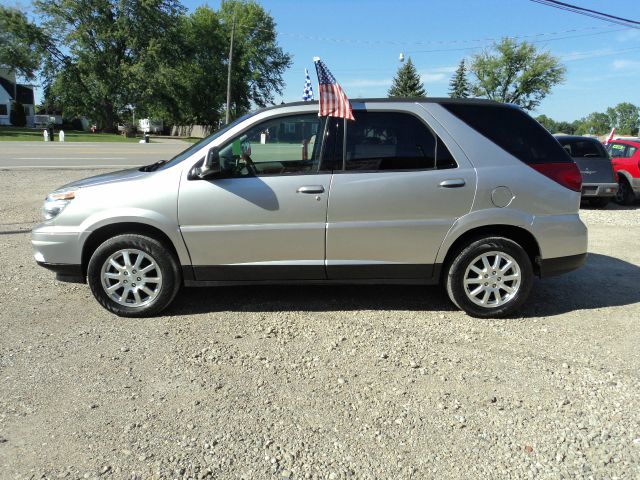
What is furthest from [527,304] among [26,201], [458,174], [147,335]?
[26,201]

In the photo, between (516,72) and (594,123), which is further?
(594,123)

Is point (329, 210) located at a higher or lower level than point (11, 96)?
lower

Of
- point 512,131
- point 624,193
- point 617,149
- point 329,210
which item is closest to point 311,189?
point 329,210

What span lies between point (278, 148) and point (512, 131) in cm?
208

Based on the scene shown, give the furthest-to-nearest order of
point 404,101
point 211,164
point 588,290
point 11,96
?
1. point 11,96
2. point 588,290
3. point 404,101
4. point 211,164

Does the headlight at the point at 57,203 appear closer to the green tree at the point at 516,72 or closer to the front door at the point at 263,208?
the front door at the point at 263,208

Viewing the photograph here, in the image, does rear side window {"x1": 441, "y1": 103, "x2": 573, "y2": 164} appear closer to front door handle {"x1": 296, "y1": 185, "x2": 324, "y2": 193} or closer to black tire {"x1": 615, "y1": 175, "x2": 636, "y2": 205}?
front door handle {"x1": 296, "y1": 185, "x2": 324, "y2": 193}

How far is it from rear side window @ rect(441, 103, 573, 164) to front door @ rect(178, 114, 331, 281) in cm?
134

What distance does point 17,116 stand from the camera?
57.3 m

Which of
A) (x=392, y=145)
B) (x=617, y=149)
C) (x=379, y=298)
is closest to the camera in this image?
(x=392, y=145)

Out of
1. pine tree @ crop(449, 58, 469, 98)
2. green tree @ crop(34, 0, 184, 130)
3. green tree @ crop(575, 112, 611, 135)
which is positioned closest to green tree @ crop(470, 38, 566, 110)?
pine tree @ crop(449, 58, 469, 98)

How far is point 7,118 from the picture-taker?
2242 inches

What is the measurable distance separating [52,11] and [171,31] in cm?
1094

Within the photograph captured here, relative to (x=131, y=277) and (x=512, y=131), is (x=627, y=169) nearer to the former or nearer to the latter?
(x=512, y=131)
